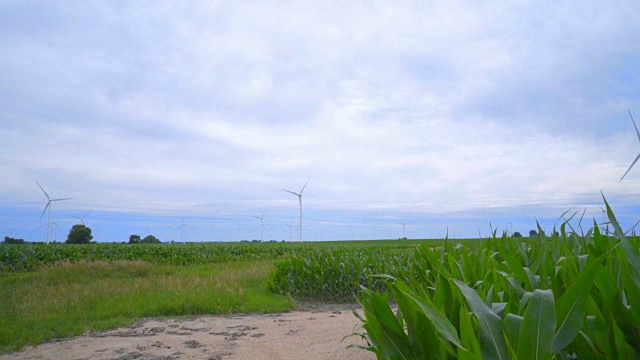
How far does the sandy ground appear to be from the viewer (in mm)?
5750

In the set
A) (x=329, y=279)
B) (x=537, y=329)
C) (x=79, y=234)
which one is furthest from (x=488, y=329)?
(x=79, y=234)

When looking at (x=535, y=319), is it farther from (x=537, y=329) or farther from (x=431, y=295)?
(x=431, y=295)

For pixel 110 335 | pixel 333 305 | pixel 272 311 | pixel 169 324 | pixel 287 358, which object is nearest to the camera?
pixel 287 358

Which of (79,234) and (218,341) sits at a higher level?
(79,234)

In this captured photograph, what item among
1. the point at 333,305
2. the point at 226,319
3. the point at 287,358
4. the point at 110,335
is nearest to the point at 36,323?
the point at 110,335

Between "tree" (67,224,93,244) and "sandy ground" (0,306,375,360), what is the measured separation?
174ft

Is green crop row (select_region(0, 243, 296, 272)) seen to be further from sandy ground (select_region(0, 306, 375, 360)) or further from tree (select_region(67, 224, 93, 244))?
tree (select_region(67, 224, 93, 244))

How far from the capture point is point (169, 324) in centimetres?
822

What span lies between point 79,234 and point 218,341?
5591 cm

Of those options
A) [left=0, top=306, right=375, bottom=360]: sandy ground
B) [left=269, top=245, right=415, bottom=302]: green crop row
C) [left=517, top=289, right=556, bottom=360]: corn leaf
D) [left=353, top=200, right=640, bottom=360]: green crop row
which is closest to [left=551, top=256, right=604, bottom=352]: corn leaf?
[left=353, top=200, right=640, bottom=360]: green crop row

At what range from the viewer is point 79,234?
55031 millimetres

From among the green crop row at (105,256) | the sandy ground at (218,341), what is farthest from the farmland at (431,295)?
the sandy ground at (218,341)

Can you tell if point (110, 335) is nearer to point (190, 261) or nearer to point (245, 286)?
point (245, 286)

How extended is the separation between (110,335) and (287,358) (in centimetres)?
365
